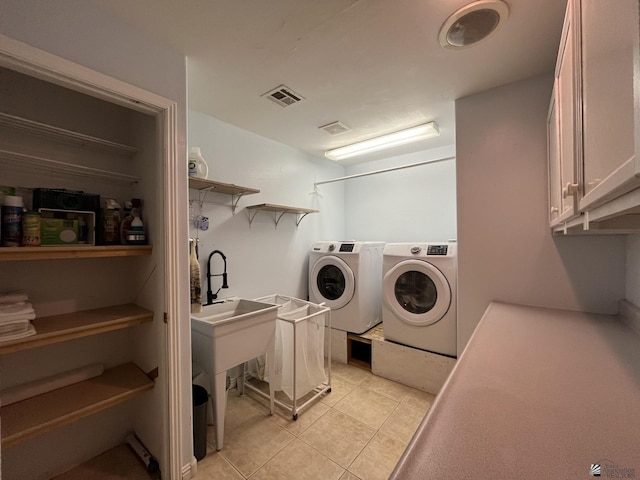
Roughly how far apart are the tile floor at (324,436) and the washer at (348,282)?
64 cm

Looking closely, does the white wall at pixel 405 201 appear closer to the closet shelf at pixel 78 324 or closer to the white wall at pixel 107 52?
the white wall at pixel 107 52

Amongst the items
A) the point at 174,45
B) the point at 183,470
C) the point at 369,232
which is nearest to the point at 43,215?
the point at 174,45

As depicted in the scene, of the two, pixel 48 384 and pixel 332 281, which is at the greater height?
pixel 332 281

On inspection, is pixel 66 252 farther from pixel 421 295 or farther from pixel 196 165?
pixel 421 295

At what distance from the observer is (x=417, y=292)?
236cm

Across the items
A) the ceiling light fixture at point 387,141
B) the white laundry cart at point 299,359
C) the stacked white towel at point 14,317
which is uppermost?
the ceiling light fixture at point 387,141

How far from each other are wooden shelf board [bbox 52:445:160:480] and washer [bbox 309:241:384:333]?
181cm

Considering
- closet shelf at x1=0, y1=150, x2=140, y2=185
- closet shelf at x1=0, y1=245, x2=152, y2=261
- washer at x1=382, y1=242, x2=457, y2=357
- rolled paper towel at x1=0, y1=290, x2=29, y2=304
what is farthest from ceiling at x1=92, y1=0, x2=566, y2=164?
rolled paper towel at x1=0, y1=290, x2=29, y2=304

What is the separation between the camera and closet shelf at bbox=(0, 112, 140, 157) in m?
1.12

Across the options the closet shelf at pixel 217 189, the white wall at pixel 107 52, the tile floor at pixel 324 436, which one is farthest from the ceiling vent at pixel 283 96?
the tile floor at pixel 324 436

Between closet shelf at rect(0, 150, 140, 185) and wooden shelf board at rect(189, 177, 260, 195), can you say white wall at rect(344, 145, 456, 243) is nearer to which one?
wooden shelf board at rect(189, 177, 260, 195)

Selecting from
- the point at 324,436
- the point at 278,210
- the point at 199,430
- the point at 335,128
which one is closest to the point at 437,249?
the point at 335,128

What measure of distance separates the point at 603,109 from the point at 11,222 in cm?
197

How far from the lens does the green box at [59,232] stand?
1.19 metres
